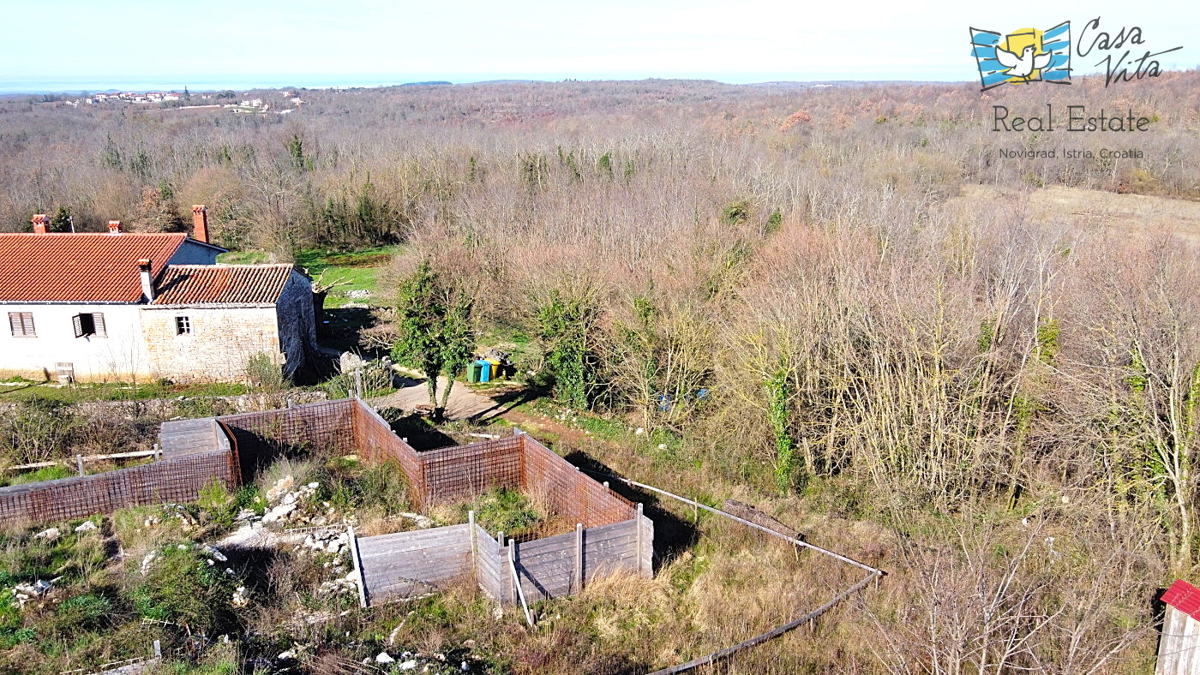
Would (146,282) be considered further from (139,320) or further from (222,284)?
(222,284)

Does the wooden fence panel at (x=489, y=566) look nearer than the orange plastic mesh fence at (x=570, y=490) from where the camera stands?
Yes

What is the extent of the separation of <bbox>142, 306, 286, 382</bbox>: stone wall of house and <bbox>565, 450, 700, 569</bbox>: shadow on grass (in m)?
12.9

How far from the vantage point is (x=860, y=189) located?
40.9 meters

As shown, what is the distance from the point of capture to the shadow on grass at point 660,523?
54.7ft

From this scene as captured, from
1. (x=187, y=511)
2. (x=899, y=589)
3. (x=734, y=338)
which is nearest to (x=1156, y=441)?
(x=899, y=589)

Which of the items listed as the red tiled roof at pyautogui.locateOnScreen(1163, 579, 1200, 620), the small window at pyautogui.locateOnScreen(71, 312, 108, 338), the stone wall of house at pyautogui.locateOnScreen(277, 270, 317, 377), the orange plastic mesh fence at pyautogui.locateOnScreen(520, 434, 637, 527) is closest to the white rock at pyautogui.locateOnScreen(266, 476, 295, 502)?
the orange plastic mesh fence at pyautogui.locateOnScreen(520, 434, 637, 527)

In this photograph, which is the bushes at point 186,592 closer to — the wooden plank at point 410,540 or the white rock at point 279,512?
the white rock at point 279,512

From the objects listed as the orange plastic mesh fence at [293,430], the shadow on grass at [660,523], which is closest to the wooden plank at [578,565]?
the shadow on grass at [660,523]

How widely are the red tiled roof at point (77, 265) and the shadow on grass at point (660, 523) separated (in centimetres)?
1727

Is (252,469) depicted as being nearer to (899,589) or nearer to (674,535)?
(674,535)

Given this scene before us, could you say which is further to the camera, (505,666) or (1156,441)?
(1156,441)

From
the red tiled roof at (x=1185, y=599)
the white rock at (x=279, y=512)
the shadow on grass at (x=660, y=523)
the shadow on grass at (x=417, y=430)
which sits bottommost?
the shadow on grass at (x=660, y=523)

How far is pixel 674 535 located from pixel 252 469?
10.3 meters

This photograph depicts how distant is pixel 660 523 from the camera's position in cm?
1786
